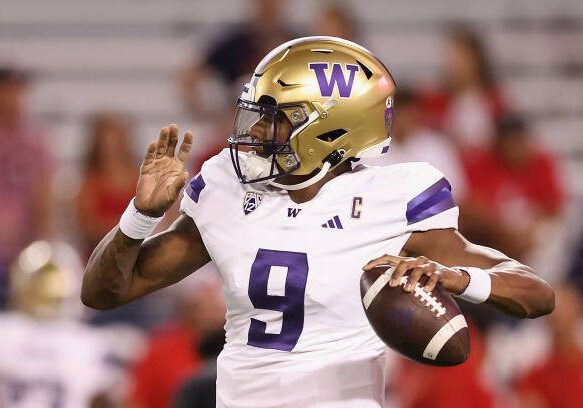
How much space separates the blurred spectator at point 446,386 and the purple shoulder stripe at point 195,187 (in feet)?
7.36

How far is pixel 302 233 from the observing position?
3.39 metres

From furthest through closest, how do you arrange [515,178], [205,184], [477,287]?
[515,178]
[205,184]
[477,287]

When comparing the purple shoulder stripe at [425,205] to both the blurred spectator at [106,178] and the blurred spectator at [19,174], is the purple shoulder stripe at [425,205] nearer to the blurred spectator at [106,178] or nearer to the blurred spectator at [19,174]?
the blurred spectator at [106,178]

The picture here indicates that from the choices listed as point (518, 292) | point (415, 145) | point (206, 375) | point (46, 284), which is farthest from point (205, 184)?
point (415, 145)

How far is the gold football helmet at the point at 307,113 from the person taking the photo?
345 cm

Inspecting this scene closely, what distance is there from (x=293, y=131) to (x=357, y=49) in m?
0.29

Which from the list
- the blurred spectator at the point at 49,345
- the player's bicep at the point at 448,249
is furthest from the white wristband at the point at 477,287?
the blurred spectator at the point at 49,345

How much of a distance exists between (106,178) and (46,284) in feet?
3.02

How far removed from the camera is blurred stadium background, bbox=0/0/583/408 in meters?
5.95

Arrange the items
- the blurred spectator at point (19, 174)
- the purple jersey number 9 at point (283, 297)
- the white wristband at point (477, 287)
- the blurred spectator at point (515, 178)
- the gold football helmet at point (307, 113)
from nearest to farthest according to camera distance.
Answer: the white wristband at point (477, 287) → the purple jersey number 9 at point (283, 297) → the gold football helmet at point (307, 113) → the blurred spectator at point (515, 178) → the blurred spectator at point (19, 174)

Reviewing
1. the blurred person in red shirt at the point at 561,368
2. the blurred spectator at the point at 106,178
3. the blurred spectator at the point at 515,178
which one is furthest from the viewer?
the blurred spectator at the point at 106,178

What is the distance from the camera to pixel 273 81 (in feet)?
11.4

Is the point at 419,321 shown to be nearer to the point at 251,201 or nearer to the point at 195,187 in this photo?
the point at 251,201

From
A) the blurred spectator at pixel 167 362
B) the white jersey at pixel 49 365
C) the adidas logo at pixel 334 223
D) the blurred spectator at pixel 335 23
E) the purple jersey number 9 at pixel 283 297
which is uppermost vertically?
the blurred spectator at pixel 335 23
